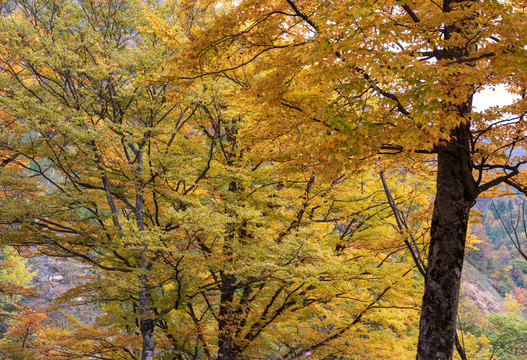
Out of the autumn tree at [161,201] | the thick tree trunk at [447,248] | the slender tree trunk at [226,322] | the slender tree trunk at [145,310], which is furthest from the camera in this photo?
the slender tree trunk at [226,322]

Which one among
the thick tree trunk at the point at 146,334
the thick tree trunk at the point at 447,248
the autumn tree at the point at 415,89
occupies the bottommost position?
the thick tree trunk at the point at 146,334

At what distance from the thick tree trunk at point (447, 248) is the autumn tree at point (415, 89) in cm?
1

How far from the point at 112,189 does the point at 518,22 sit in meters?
7.79

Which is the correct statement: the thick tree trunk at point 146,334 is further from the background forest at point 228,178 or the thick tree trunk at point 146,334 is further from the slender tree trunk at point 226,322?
the slender tree trunk at point 226,322

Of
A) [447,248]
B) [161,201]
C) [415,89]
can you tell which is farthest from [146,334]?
[415,89]

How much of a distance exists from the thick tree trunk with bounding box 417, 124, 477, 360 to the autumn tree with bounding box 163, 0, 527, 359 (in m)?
0.01

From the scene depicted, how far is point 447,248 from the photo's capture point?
131 inches

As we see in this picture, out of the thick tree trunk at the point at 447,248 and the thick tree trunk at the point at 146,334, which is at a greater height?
the thick tree trunk at the point at 447,248

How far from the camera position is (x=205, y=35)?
11.2ft

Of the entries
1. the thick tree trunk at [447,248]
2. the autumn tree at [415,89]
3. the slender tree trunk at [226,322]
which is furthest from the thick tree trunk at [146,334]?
the thick tree trunk at [447,248]

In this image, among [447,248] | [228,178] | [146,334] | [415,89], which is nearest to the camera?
[415,89]

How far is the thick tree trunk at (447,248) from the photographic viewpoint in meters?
3.20

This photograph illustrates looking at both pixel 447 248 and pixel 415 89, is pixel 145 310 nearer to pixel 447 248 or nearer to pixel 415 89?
pixel 447 248

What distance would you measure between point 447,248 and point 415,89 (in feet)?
5.87
